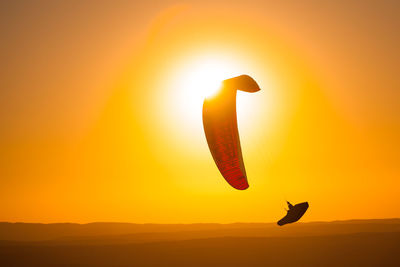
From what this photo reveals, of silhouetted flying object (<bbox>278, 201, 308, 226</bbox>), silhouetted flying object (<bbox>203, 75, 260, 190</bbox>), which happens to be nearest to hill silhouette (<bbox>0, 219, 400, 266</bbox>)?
silhouetted flying object (<bbox>203, 75, 260, 190</bbox>)

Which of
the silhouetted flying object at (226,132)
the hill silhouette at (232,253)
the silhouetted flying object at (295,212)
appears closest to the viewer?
the silhouetted flying object at (295,212)

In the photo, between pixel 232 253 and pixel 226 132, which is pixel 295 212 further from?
pixel 232 253

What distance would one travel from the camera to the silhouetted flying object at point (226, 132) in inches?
1222

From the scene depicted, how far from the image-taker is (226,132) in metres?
31.5

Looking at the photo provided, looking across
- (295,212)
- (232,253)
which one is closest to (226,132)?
(295,212)

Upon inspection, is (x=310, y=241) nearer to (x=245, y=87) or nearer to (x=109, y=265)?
(x=109, y=265)

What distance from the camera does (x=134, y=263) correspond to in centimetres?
15788

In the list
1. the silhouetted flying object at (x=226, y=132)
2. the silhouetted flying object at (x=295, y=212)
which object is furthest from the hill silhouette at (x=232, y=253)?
the silhouetted flying object at (x=295, y=212)

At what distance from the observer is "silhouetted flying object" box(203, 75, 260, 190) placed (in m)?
31.0

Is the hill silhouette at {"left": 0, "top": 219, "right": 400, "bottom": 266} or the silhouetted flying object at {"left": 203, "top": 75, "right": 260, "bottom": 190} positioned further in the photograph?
the hill silhouette at {"left": 0, "top": 219, "right": 400, "bottom": 266}

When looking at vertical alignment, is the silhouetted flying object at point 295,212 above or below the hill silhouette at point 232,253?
below

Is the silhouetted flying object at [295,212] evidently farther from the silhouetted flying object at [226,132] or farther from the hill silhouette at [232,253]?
the hill silhouette at [232,253]

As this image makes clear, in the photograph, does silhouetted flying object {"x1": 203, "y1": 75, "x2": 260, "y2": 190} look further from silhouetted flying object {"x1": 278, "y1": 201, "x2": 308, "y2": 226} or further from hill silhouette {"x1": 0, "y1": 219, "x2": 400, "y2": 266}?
hill silhouette {"x1": 0, "y1": 219, "x2": 400, "y2": 266}

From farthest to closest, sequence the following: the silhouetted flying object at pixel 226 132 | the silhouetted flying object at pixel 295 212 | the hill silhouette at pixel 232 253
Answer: the hill silhouette at pixel 232 253
the silhouetted flying object at pixel 226 132
the silhouetted flying object at pixel 295 212
